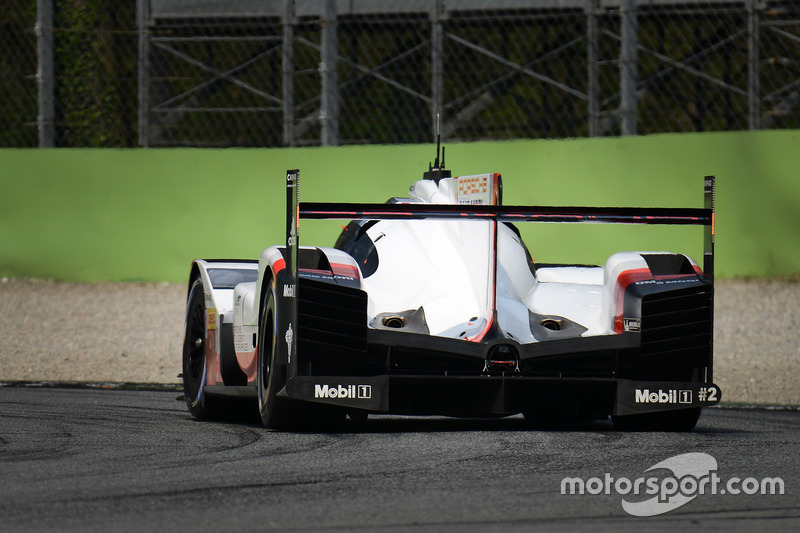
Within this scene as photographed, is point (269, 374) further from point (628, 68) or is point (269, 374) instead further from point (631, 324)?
point (628, 68)

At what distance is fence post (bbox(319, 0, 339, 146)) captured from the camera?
14609 millimetres

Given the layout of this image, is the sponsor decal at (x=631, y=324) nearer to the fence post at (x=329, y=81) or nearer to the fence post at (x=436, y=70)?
the fence post at (x=436, y=70)

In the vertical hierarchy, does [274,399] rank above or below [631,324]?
below

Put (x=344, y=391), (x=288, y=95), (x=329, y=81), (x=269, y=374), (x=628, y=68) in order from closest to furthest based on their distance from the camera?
(x=344, y=391)
(x=269, y=374)
(x=628, y=68)
(x=329, y=81)
(x=288, y=95)

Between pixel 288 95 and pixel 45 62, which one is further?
pixel 45 62

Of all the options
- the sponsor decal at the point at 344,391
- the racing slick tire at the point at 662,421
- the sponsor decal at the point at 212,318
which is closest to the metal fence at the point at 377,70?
the sponsor decal at the point at 212,318

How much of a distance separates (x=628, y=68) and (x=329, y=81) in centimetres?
305

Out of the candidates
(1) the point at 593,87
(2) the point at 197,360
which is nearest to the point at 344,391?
(2) the point at 197,360

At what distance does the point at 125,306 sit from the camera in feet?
49.7

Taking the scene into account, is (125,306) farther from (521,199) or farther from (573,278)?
(573,278)

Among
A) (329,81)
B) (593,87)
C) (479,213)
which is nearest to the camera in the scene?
(479,213)

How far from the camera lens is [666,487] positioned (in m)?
5.57

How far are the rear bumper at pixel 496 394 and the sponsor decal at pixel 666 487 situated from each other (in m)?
1.29

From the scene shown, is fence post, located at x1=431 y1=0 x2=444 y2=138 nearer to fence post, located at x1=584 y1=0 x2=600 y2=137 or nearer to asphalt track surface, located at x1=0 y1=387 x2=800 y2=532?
fence post, located at x1=584 y1=0 x2=600 y2=137
